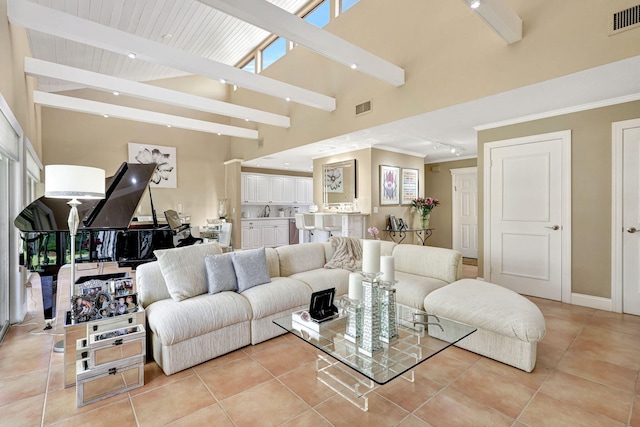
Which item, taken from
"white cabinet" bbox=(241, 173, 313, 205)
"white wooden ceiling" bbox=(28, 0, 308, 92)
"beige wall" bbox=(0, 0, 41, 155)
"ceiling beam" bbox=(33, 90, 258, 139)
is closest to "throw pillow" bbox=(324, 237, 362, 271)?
"white wooden ceiling" bbox=(28, 0, 308, 92)

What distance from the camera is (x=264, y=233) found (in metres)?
8.74

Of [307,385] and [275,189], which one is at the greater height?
[275,189]

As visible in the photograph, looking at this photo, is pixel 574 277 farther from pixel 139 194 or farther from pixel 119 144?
pixel 119 144

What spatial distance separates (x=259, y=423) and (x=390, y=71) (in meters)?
3.93

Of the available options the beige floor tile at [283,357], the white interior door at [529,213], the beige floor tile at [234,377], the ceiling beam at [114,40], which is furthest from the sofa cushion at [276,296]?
the white interior door at [529,213]

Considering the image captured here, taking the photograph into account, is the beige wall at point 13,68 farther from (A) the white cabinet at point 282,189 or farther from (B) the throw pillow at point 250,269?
(A) the white cabinet at point 282,189

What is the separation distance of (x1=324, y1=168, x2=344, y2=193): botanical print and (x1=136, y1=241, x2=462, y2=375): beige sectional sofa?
126 inches

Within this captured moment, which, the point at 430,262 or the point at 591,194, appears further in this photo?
the point at 591,194

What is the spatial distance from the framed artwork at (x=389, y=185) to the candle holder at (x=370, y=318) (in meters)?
4.33

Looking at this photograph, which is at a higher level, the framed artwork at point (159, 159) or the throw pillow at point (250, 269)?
the framed artwork at point (159, 159)

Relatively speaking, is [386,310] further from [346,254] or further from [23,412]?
[23,412]

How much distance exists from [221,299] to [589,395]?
2704mm

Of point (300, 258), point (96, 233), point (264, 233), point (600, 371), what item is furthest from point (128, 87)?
point (600, 371)

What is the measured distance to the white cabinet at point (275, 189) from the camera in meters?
8.45
